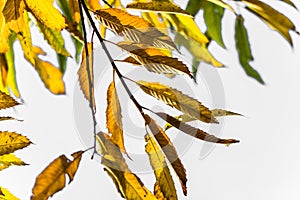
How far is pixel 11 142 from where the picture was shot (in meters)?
0.49

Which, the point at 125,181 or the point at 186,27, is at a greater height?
the point at 186,27

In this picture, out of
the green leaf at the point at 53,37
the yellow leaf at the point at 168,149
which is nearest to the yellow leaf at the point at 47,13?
the yellow leaf at the point at 168,149

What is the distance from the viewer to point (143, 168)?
552mm

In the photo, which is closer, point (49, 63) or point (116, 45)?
point (116, 45)

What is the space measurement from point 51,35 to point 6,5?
264 mm

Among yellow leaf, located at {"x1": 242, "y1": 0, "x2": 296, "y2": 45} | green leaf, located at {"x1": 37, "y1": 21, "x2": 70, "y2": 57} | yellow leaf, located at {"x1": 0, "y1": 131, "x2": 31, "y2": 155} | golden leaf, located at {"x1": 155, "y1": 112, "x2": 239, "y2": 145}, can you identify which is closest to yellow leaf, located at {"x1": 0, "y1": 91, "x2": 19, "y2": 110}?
yellow leaf, located at {"x1": 0, "y1": 131, "x2": 31, "y2": 155}

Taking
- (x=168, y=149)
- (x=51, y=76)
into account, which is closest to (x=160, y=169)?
(x=168, y=149)

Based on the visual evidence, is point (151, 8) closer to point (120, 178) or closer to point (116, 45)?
point (116, 45)

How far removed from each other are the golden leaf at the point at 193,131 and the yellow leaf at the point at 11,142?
0.12 m

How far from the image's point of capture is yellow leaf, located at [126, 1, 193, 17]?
54 cm

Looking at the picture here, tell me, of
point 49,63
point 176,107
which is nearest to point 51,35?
point 49,63

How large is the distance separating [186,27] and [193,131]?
13.7 inches

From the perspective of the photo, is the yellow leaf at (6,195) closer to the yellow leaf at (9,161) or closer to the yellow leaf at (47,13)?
the yellow leaf at (9,161)

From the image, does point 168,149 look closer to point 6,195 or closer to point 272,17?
point 6,195
